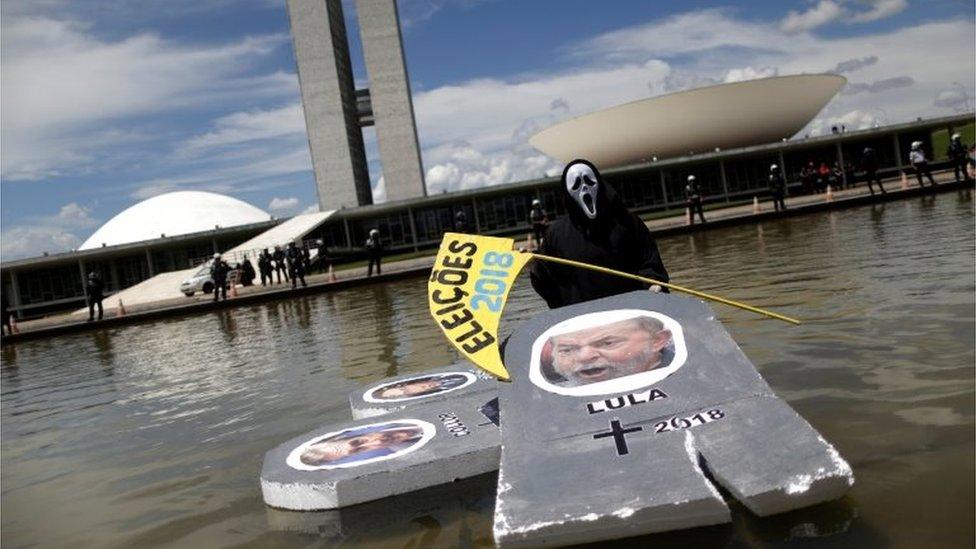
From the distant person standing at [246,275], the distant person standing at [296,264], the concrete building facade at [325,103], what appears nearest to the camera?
the distant person standing at [296,264]

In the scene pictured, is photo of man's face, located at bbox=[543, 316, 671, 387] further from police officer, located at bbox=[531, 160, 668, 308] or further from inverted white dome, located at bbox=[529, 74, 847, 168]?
inverted white dome, located at bbox=[529, 74, 847, 168]

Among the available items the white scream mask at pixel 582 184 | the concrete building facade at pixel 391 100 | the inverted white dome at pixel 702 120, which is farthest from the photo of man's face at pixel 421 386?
the concrete building facade at pixel 391 100

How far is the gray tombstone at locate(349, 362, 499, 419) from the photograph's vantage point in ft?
19.0

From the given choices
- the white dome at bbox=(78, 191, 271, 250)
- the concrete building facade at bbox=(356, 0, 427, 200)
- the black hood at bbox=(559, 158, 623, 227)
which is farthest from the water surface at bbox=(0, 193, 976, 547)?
the white dome at bbox=(78, 191, 271, 250)

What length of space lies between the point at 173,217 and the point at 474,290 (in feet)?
336

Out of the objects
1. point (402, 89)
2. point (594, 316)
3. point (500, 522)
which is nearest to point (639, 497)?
point (500, 522)

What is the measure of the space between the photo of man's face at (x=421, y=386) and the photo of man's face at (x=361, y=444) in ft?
3.20

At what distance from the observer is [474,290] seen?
4781mm

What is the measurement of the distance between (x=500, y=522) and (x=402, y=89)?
257 feet

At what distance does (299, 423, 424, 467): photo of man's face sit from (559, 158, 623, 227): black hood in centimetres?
166

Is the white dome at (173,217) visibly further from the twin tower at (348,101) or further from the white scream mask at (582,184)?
the white scream mask at (582,184)

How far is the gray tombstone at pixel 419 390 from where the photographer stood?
5.79m

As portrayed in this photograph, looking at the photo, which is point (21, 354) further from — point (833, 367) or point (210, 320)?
point (833, 367)

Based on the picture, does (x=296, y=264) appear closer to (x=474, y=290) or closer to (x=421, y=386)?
(x=421, y=386)
